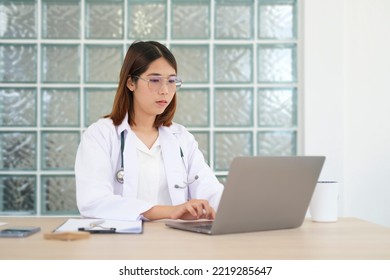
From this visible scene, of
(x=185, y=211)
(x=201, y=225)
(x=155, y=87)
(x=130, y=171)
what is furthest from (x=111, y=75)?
(x=201, y=225)

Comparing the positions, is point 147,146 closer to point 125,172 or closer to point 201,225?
point 125,172

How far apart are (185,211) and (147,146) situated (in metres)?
0.69

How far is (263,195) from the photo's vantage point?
1.81 m

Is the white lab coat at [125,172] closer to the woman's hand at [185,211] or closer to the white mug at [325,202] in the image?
the woman's hand at [185,211]

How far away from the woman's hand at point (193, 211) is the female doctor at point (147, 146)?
26 cm

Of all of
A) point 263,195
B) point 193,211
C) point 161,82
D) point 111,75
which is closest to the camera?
point 263,195

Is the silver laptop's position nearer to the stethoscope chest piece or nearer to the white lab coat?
the white lab coat

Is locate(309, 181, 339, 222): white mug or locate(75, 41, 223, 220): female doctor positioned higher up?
locate(75, 41, 223, 220): female doctor

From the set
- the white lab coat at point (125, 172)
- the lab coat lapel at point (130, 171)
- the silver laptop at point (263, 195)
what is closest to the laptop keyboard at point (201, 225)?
the silver laptop at point (263, 195)

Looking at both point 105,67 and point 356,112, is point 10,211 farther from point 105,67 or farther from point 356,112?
point 356,112

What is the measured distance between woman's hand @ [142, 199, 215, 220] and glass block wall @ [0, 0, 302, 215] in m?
1.86

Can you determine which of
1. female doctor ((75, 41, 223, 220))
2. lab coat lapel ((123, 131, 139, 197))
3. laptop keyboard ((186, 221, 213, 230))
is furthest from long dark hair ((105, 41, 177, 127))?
laptop keyboard ((186, 221, 213, 230))

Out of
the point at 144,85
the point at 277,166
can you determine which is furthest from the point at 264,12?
the point at 277,166

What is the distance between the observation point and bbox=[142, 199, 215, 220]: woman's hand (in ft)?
6.96
